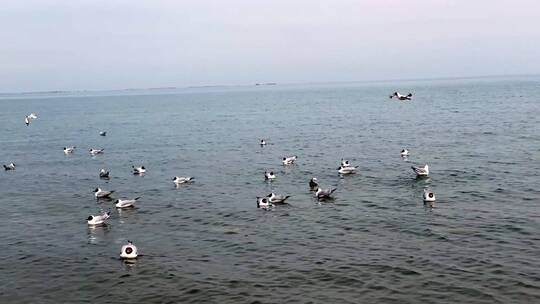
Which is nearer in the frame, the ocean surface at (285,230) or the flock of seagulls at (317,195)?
the ocean surface at (285,230)

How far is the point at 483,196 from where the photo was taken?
Answer: 3716 cm

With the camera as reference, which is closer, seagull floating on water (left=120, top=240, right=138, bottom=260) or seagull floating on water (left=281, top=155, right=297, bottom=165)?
seagull floating on water (left=120, top=240, right=138, bottom=260)

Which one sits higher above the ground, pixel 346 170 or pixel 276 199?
pixel 346 170

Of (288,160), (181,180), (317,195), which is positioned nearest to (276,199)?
(317,195)

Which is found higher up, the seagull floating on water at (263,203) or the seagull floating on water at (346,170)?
the seagull floating on water at (346,170)

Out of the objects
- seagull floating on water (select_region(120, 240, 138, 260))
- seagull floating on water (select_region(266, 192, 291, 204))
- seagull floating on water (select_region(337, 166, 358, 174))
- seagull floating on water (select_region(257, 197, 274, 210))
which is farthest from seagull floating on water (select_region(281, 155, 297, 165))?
seagull floating on water (select_region(120, 240, 138, 260))

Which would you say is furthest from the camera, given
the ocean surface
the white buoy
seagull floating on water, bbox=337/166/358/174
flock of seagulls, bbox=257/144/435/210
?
seagull floating on water, bbox=337/166/358/174

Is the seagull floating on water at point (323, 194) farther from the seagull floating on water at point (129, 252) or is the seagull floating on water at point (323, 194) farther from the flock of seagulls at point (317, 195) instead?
the seagull floating on water at point (129, 252)

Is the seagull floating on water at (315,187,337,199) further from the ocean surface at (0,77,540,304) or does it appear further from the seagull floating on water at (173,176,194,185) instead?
the seagull floating on water at (173,176,194,185)

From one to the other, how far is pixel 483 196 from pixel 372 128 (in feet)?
179

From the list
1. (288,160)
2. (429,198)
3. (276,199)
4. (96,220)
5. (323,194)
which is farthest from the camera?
(288,160)

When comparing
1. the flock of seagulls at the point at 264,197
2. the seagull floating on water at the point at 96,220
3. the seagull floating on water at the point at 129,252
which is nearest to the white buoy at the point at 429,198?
the flock of seagulls at the point at 264,197

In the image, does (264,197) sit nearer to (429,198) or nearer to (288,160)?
(429,198)

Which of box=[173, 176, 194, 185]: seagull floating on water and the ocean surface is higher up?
box=[173, 176, 194, 185]: seagull floating on water
